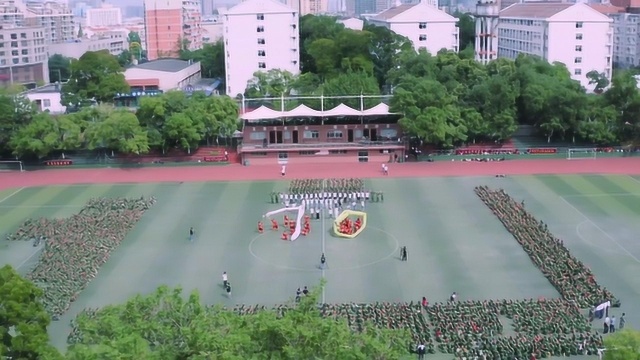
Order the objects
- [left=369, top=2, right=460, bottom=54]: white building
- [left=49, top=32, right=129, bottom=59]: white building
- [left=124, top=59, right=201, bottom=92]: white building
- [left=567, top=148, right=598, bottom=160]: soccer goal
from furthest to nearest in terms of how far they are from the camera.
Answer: [left=49, top=32, right=129, bottom=59]: white building < [left=124, top=59, right=201, bottom=92]: white building < [left=369, top=2, right=460, bottom=54]: white building < [left=567, top=148, right=598, bottom=160]: soccer goal

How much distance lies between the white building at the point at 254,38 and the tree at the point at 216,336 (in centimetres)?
5141

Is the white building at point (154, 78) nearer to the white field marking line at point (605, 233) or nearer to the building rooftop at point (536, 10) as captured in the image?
the building rooftop at point (536, 10)

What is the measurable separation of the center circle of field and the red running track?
11882 millimetres

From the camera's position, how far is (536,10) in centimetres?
7325

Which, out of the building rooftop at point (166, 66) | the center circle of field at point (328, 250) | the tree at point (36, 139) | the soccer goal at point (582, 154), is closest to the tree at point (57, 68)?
the building rooftop at point (166, 66)

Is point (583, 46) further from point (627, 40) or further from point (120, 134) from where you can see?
point (120, 134)

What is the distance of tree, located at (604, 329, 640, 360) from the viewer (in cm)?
1446

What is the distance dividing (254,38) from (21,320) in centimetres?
A: 5023

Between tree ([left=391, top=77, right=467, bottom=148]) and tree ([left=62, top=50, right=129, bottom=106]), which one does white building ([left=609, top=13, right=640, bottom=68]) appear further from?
tree ([left=62, top=50, right=129, bottom=106])

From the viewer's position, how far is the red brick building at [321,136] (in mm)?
47750

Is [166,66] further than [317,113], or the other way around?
[166,66]

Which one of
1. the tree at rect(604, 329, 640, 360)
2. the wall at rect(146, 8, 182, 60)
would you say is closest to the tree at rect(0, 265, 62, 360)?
the tree at rect(604, 329, 640, 360)

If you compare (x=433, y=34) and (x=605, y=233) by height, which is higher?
(x=433, y=34)

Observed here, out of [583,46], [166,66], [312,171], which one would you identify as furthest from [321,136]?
[166,66]
